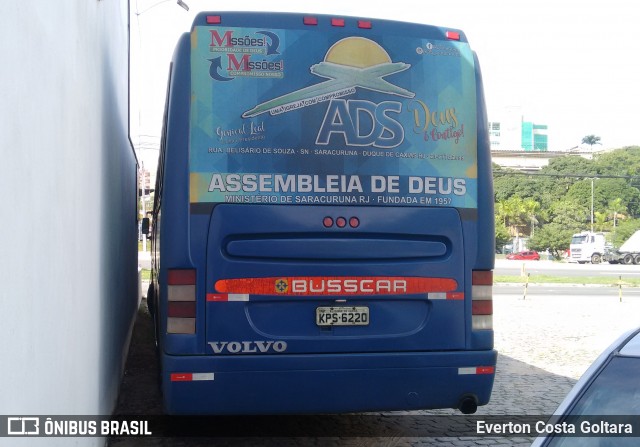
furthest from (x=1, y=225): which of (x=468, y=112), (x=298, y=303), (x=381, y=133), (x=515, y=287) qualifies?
(x=515, y=287)

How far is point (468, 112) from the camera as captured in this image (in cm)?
567

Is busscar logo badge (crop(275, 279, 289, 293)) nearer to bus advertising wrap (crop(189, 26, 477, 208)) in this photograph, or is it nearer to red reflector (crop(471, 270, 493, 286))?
bus advertising wrap (crop(189, 26, 477, 208))

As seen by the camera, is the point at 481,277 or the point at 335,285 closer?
the point at 335,285

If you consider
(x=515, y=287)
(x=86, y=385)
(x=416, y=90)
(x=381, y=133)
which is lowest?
(x=515, y=287)

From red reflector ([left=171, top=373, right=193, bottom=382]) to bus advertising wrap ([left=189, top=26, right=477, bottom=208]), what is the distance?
4.06ft

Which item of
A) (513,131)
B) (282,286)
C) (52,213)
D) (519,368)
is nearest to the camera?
(52,213)

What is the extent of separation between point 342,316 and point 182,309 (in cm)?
117

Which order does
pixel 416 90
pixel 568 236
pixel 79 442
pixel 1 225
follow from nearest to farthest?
pixel 1 225 < pixel 79 442 < pixel 416 90 < pixel 568 236

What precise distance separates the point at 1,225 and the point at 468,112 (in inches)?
160

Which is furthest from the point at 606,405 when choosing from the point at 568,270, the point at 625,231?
the point at 625,231

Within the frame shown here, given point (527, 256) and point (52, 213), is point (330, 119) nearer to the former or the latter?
point (52, 213)

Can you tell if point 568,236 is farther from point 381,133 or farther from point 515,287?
point 381,133

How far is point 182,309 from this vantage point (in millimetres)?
5090

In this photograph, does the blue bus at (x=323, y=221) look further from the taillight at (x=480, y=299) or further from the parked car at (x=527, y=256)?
the parked car at (x=527, y=256)
